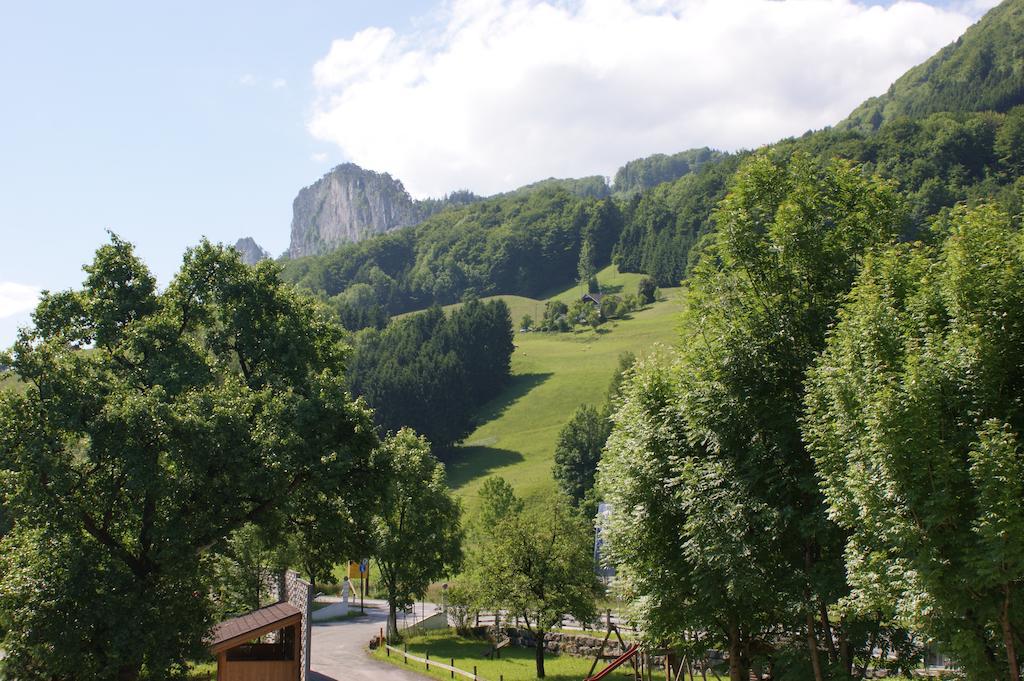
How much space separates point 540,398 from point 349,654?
261 feet

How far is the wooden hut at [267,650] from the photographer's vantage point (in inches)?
1032

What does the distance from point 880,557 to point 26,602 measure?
19279 millimetres

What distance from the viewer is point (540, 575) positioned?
40344 millimetres

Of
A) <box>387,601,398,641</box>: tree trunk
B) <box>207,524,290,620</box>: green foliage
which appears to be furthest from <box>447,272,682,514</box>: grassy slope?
<box>207,524,290,620</box>: green foliage

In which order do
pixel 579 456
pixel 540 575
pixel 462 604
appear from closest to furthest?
1. pixel 540 575
2. pixel 462 604
3. pixel 579 456

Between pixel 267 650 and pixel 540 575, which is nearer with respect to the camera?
pixel 267 650

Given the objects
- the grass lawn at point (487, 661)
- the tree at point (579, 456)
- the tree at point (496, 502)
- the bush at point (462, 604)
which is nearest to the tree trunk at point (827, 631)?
the grass lawn at point (487, 661)

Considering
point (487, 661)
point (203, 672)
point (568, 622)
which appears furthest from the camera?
point (568, 622)

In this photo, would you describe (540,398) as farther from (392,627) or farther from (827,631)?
(827,631)

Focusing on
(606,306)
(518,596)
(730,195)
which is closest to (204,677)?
(518,596)

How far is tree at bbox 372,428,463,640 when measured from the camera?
166 feet

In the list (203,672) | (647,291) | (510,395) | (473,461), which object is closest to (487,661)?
(203,672)

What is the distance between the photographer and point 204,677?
31.4 meters

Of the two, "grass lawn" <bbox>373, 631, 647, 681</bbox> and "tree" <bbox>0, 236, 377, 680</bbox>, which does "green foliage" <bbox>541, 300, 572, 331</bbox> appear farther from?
"tree" <bbox>0, 236, 377, 680</bbox>
